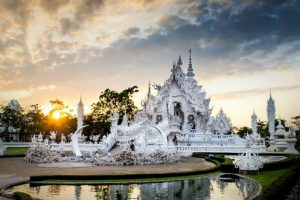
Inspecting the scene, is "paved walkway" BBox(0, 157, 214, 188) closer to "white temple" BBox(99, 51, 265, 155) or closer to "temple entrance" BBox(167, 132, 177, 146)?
"temple entrance" BBox(167, 132, 177, 146)

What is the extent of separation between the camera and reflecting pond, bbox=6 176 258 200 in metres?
15.0

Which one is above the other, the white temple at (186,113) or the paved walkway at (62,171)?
the white temple at (186,113)

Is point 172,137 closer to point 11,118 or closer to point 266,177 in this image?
point 266,177

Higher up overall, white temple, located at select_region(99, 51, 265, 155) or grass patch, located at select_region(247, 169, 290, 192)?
white temple, located at select_region(99, 51, 265, 155)

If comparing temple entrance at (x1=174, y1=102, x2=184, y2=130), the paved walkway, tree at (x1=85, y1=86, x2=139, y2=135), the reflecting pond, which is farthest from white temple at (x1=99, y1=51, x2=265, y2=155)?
the reflecting pond

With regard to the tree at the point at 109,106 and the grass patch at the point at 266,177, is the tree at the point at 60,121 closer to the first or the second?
the tree at the point at 109,106

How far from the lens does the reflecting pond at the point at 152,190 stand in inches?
592

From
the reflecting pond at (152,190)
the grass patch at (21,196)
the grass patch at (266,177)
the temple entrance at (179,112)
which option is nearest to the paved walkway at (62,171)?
the reflecting pond at (152,190)

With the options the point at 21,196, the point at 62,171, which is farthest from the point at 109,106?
the point at 21,196

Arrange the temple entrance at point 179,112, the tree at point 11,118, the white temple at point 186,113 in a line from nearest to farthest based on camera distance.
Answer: the white temple at point 186,113 < the temple entrance at point 179,112 < the tree at point 11,118

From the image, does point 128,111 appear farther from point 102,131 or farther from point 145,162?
point 145,162

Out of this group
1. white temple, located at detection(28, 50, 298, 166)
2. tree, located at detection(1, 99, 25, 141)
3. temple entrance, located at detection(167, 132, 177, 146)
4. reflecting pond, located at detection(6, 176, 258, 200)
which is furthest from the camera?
tree, located at detection(1, 99, 25, 141)

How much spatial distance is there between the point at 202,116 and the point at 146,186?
34.1 meters

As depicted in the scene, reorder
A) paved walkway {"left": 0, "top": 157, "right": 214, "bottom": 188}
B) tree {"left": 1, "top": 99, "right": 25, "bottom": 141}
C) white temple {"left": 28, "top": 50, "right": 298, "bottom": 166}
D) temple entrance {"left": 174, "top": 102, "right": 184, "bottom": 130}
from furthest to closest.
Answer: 1. tree {"left": 1, "top": 99, "right": 25, "bottom": 141}
2. temple entrance {"left": 174, "top": 102, "right": 184, "bottom": 130}
3. white temple {"left": 28, "top": 50, "right": 298, "bottom": 166}
4. paved walkway {"left": 0, "top": 157, "right": 214, "bottom": 188}
